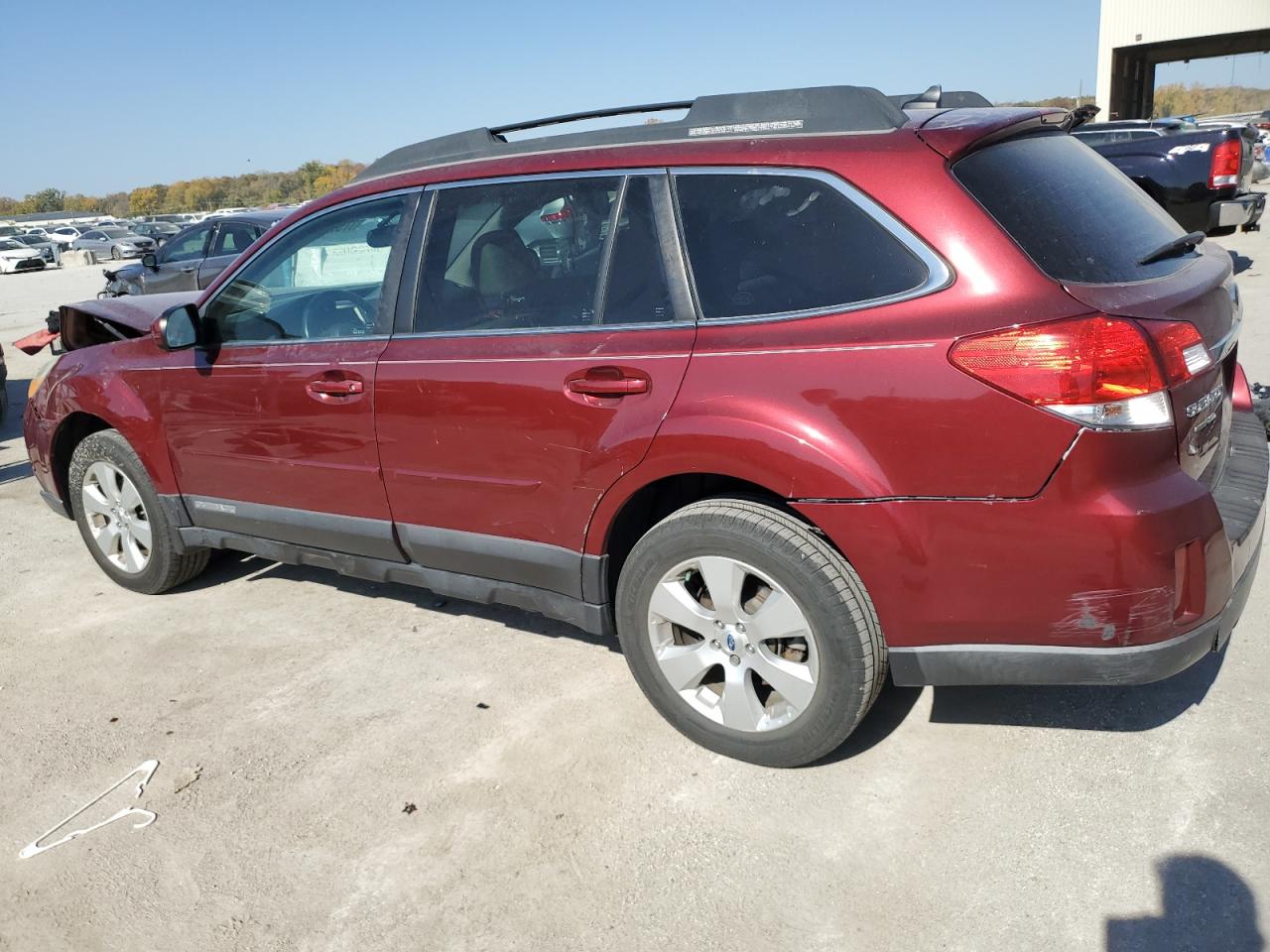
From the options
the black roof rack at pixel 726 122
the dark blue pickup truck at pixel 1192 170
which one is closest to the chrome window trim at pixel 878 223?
the black roof rack at pixel 726 122

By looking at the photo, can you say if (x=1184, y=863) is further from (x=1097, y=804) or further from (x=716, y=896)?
(x=716, y=896)

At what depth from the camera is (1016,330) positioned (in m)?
2.46

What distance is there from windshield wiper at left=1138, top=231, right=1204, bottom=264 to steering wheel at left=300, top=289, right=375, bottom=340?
250cm

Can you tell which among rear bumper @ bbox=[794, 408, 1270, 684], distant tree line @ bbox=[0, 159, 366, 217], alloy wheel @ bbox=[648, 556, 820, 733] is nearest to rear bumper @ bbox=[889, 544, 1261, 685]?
rear bumper @ bbox=[794, 408, 1270, 684]

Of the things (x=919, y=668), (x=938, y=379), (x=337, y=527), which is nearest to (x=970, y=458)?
(x=938, y=379)

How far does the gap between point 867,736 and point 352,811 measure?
157cm

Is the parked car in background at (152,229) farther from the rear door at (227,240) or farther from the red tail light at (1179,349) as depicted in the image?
the red tail light at (1179,349)

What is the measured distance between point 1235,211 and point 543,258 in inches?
365

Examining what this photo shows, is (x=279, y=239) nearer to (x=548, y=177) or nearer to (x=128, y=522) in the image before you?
(x=548, y=177)

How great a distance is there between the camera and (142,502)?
4.64m

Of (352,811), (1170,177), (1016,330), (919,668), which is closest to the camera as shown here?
(1016,330)

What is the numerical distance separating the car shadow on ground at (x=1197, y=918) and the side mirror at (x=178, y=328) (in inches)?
145

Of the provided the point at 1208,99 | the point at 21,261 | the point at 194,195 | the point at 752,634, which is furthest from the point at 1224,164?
the point at 1208,99

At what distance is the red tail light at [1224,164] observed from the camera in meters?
11.2
